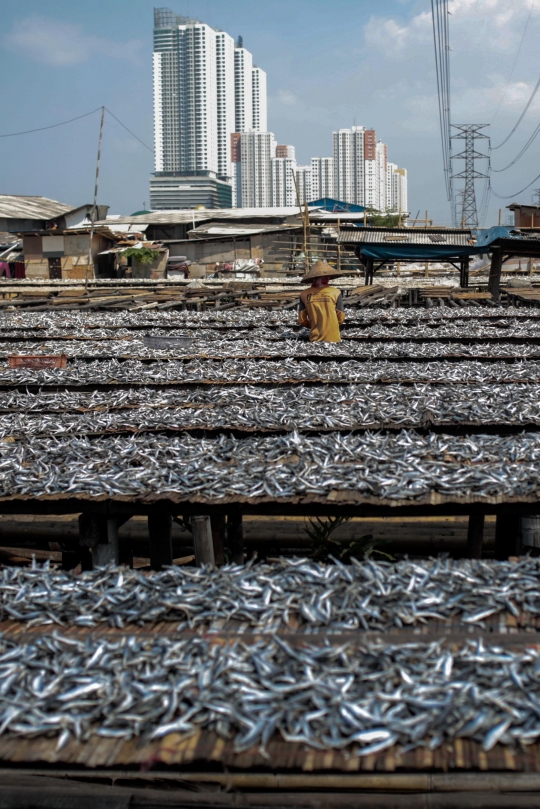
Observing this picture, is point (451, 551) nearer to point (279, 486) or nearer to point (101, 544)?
point (279, 486)

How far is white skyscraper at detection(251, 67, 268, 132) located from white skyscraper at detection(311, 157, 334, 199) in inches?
1484

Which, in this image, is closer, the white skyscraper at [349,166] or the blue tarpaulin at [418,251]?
the blue tarpaulin at [418,251]

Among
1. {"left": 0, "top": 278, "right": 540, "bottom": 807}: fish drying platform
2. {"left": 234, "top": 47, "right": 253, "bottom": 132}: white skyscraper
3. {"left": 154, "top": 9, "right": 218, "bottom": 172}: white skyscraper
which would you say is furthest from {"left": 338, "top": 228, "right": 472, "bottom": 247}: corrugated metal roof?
{"left": 234, "top": 47, "right": 253, "bottom": 132}: white skyscraper

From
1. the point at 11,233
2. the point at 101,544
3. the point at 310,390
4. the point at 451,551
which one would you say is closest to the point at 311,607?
the point at 101,544

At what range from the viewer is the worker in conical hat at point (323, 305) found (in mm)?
11065

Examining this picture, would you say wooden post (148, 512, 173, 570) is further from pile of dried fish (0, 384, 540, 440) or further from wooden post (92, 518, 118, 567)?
pile of dried fish (0, 384, 540, 440)

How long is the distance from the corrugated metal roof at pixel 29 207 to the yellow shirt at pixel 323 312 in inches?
1316

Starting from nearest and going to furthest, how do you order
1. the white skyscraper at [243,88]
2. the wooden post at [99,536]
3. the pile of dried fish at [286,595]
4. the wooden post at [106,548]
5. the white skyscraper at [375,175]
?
the pile of dried fish at [286,595] → the wooden post at [99,536] → the wooden post at [106,548] → the white skyscraper at [375,175] → the white skyscraper at [243,88]

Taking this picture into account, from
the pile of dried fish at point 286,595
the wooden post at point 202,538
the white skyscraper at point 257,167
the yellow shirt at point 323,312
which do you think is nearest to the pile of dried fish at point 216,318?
the yellow shirt at point 323,312

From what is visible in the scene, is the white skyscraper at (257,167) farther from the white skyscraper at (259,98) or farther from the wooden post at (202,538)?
the wooden post at (202,538)

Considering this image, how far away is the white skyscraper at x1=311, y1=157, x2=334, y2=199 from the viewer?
6132 inches

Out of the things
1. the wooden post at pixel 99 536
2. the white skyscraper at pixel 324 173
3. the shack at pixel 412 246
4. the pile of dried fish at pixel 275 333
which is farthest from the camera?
the white skyscraper at pixel 324 173

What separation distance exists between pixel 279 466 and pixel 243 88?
195827 millimetres

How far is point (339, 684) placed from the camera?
2.64m
